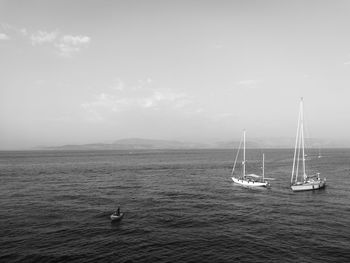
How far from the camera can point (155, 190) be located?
83188 millimetres

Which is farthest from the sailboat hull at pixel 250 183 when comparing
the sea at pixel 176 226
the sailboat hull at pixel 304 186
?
the sailboat hull at pixel 304 186

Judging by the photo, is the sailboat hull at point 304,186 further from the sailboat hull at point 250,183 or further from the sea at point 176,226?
the sailboat hull at point 250,183

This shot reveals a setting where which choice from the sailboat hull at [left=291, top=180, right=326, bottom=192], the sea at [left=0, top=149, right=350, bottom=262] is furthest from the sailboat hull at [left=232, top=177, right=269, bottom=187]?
the sailboat hull at [left=291, top=180, right=326, bottom=192]

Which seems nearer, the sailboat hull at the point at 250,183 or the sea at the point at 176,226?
the sea at the point at 176,226

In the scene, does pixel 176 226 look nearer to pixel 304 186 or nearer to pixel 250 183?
pixel 250 183

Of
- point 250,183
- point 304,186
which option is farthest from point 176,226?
point 304,186

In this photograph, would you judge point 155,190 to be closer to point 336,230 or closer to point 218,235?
point 218,235

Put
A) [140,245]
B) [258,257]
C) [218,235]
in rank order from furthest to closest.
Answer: [218,235], [140,245], [258,257]

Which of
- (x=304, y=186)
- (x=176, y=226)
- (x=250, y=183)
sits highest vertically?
(x=304, y=186)

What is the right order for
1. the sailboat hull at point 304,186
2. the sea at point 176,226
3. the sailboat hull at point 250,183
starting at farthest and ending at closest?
the sailboat hull at point 250,183, the sailboat hull at point 304,186, the sea at point 176,226

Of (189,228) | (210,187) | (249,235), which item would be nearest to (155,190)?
(210,187)

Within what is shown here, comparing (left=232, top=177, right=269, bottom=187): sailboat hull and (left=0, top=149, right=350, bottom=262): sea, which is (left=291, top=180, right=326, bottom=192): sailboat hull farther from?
(left=232, top=177, right=269, bottom=187): sailboat hull

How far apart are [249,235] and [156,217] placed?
17.4 meters

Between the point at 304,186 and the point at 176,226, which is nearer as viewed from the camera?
the point at 176,226
